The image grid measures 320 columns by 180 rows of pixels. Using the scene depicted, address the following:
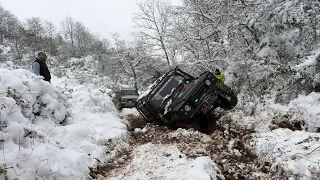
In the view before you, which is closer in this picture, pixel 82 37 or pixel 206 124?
pixel 206 124

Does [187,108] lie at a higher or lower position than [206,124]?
higher

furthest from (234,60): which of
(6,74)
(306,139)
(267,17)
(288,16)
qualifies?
(6,74)

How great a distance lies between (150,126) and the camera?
10.2 metres

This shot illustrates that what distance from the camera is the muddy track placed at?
528 centimetres

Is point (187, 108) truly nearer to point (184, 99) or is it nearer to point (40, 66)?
point (184, 99)

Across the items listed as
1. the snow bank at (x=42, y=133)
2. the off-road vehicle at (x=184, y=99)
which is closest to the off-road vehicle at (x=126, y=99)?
the off-road vehicle at (x=184, y=99)

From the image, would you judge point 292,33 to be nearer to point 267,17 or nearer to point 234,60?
point 267,17

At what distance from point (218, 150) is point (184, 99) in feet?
8.39

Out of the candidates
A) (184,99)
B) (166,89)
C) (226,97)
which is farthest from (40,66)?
(226,97)

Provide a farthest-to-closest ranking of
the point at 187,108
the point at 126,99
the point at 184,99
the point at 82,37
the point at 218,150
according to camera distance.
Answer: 1. the point at 82,37
2. the point at 126,99
3. the point at 184,99
4. the point at 187,108
5. the point at 218,150

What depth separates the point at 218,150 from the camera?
654 centimetres

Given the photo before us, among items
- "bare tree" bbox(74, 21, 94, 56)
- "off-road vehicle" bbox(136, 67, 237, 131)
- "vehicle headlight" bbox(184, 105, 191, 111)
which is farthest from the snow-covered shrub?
"bare tree" bbox(74, 21, 94, 56)

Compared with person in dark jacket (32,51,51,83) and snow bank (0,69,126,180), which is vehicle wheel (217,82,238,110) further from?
person in dark jacket (32,51,51,83)

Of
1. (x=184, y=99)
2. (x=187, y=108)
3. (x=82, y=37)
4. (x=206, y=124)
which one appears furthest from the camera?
(x=82, y=37)
